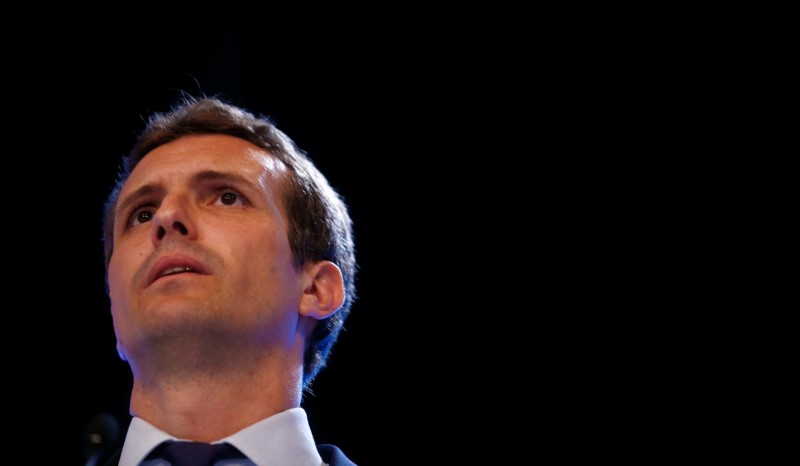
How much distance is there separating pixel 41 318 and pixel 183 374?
1.51 m

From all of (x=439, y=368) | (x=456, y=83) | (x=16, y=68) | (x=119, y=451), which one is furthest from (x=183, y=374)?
(x=456, y=83)

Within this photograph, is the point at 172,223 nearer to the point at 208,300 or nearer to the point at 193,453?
the point at 208,300

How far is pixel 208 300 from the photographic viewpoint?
217cm

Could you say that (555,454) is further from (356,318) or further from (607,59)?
(607,59)

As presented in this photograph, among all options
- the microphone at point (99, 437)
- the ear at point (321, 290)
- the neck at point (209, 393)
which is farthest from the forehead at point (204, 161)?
the microphone at point (99, 437)

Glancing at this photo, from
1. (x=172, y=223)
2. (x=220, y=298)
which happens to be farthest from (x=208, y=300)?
(x=172, y=223)

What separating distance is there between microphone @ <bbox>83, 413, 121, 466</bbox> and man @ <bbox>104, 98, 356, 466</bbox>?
0.04 metres

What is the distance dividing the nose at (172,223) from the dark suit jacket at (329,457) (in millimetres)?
612

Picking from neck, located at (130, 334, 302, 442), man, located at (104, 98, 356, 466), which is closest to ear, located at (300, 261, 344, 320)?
man, located at (104, 98, 356, 466)

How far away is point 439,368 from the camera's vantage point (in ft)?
12.6

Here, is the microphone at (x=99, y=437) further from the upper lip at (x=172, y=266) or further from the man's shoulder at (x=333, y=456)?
the man's shoulder at (x=333, y=456)

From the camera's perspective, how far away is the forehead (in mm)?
2484

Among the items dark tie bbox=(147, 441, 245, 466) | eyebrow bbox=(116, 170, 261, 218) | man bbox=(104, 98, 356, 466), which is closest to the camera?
dark tie bbox=(147, 441, 245, 466)

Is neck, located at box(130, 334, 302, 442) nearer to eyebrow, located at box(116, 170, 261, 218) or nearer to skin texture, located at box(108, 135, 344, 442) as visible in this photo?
skin texture, located at box(108, 135, 344, 442)
